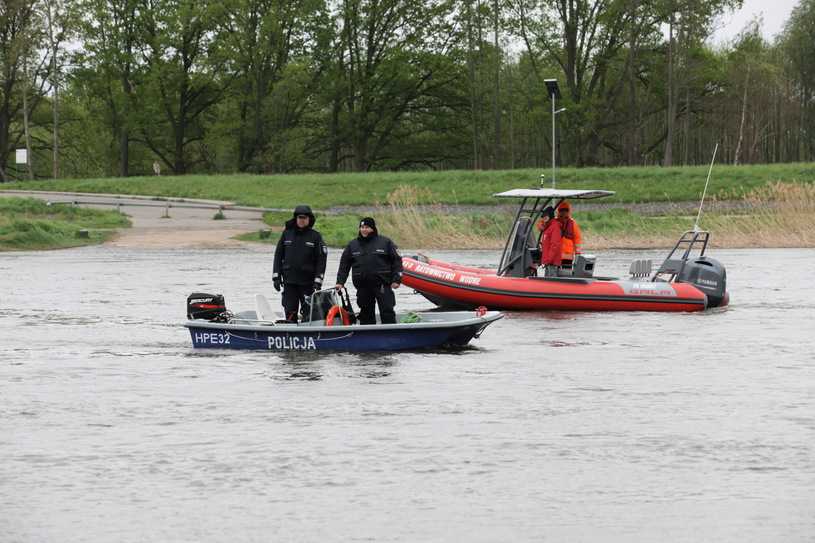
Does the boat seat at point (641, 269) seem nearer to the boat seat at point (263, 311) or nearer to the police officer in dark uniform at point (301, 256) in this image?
the boat seat at point (263, 311)

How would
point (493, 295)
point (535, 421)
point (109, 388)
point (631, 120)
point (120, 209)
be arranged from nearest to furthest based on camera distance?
point (535, 421) → point (109, 388) → point (493, 295) → point (120, 209) → point (631, 120)

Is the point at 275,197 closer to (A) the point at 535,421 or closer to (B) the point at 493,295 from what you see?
(B) the point at 493,295

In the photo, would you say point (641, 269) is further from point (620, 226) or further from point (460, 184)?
point (460, 184)

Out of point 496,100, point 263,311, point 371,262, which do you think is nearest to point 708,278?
point 371,262

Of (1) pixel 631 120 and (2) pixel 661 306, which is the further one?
(1) pixel 631 120

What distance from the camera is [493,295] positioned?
21562 mm

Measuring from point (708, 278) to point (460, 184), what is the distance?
33.2 meters

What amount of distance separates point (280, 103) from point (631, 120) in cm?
1681

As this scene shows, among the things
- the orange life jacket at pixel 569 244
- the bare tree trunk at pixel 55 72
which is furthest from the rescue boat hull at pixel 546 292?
the bare tree trunk at pixel 55 72

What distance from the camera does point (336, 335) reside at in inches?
627

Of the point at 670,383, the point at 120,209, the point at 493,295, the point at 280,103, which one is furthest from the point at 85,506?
the point at 280,103

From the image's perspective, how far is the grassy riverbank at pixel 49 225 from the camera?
40.5 meters

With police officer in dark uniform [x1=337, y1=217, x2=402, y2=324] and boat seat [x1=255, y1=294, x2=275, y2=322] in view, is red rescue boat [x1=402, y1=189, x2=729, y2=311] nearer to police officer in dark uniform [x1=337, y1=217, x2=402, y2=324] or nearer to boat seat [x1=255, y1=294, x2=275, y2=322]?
boat seat [x1=255, y1=294, x2=275, y2=322]

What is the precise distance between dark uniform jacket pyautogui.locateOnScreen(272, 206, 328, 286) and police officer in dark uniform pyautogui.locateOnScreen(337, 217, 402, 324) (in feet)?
0.89
